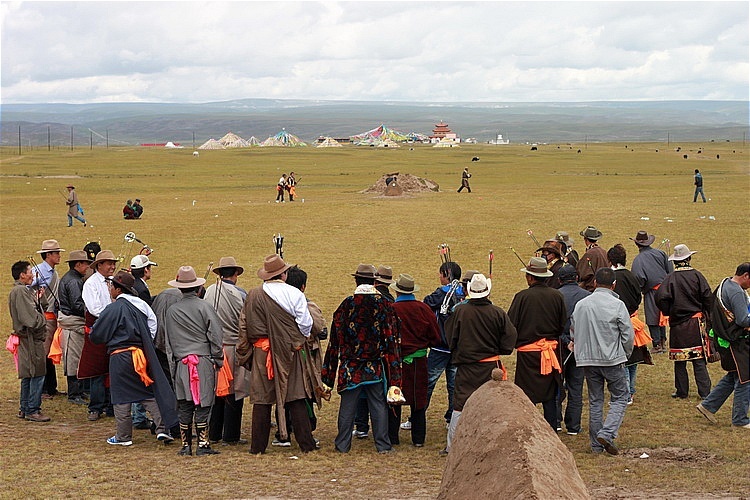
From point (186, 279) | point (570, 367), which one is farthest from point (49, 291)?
point (570, 367)

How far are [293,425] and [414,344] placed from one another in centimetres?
155

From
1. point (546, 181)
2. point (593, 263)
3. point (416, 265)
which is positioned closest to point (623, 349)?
point (593, 263)

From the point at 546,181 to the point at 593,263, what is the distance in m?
45.5

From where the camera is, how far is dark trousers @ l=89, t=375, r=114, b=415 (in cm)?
1077

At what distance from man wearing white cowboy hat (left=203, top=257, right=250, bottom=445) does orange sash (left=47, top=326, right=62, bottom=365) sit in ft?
8.12

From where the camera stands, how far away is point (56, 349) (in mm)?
11320

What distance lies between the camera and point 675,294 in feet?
36.7

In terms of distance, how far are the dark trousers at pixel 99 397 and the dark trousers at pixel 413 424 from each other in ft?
11.7

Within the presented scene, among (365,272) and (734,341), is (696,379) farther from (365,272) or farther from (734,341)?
(365,272)

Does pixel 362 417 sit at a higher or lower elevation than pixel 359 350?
lower

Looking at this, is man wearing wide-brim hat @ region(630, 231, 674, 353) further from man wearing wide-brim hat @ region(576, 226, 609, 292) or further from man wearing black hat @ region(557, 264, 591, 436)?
man wearing black hat @ region(557, 264, 591, 436)

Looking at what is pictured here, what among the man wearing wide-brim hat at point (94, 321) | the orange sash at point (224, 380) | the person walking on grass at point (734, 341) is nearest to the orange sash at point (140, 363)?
A: the orange sash at point (224, 380)

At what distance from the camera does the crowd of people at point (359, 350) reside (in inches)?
365

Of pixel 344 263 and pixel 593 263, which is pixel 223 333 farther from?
pixel 344 263
